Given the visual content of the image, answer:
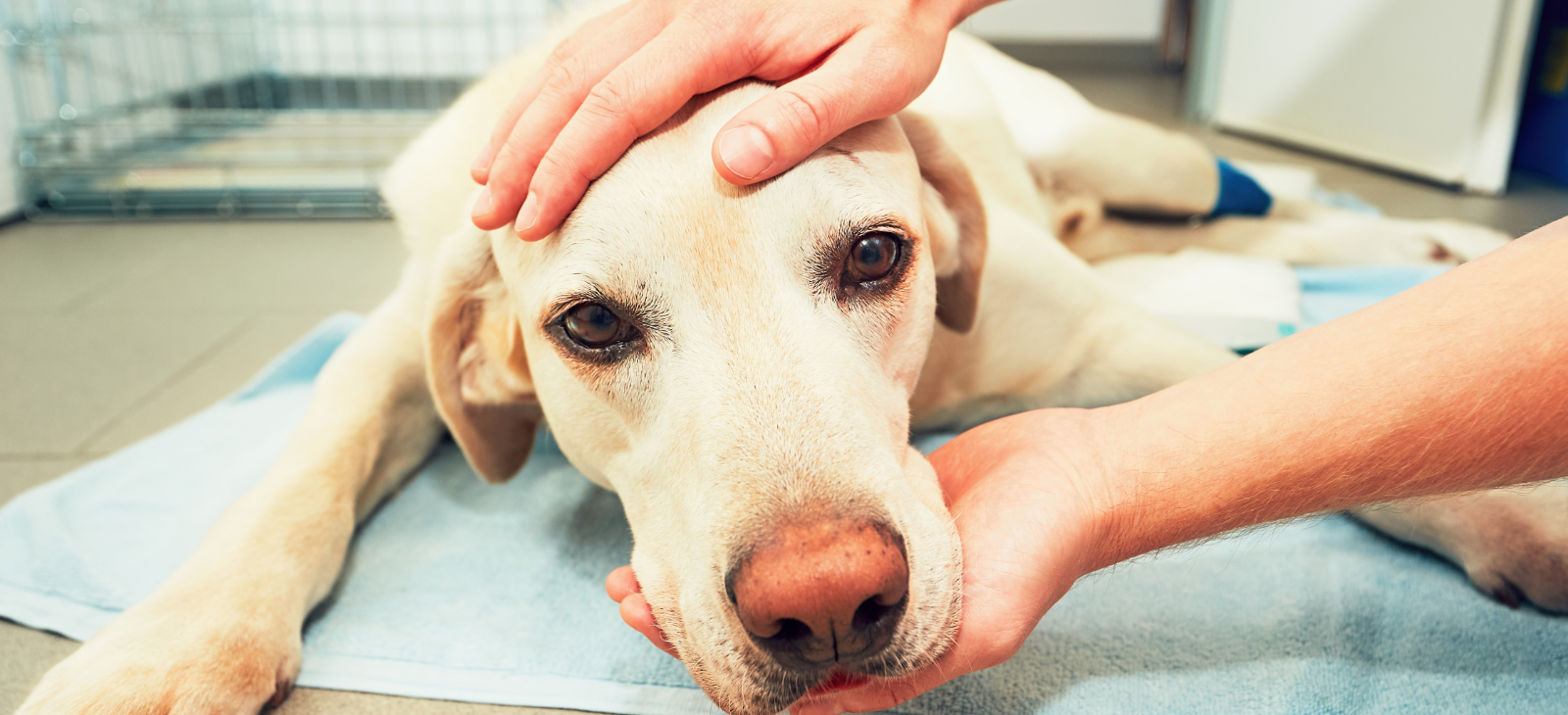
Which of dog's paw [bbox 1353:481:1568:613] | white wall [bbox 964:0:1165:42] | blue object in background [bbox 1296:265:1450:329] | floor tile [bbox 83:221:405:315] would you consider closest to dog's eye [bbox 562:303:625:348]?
dog's paw [bbox 1353:481:1568:613]

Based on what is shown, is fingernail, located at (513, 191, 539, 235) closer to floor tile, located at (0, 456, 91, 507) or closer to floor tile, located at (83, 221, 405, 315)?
floor tile, located at (0, 456, 91, 507)

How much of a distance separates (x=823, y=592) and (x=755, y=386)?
0.91 ft

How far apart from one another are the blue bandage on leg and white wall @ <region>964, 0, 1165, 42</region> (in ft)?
21.7

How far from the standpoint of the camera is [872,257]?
3.74 feet

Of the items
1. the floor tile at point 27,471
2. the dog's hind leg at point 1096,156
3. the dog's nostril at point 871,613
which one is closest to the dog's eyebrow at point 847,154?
the dog's nostril at point 871,613

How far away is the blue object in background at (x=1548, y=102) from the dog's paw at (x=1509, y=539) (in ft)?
11.0

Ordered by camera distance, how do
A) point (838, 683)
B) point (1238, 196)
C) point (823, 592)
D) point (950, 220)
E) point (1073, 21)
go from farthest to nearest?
point (1073, 21) → point (1238, 196) → point (950, 220) → point (838, 683) → point (823, 592)

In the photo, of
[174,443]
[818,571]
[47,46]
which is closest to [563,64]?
[818,571]

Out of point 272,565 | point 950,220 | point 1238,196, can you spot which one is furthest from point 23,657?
point 1238,196

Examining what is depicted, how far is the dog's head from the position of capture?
86 centimetres

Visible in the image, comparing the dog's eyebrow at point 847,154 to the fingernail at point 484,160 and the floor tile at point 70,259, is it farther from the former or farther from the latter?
the floor tile at point 70,259

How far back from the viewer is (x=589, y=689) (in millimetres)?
1237

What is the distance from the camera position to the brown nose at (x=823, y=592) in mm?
809

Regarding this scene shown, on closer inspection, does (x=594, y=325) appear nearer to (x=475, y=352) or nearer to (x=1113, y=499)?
(x=475, y=352)
